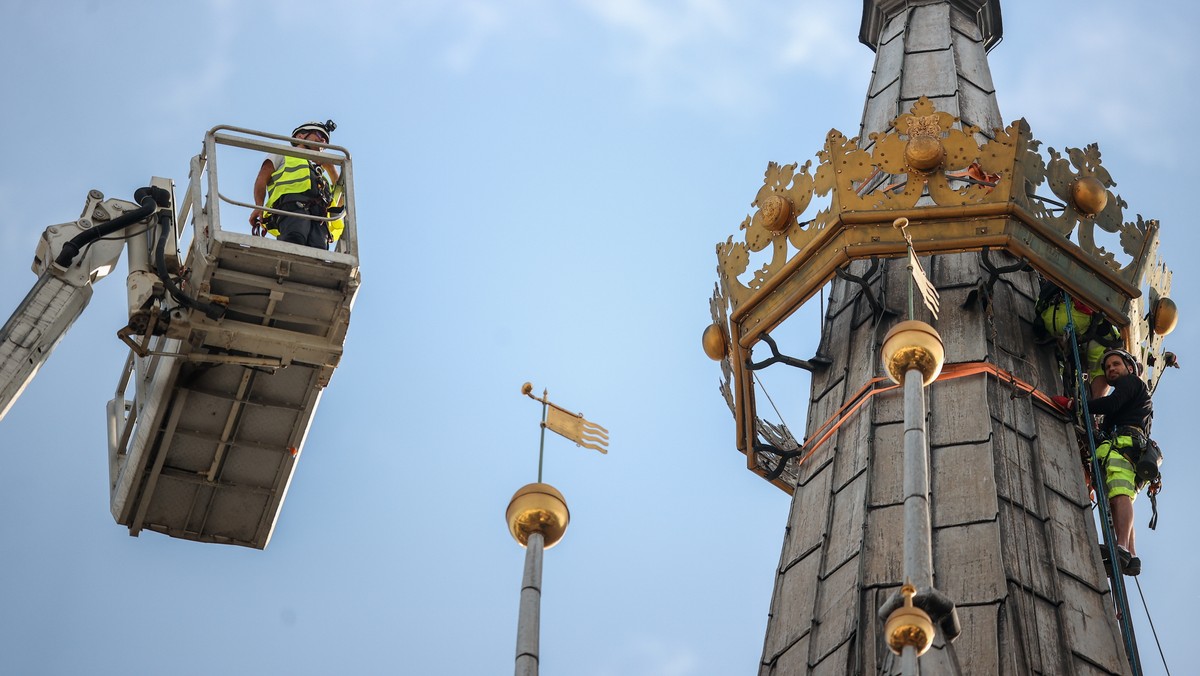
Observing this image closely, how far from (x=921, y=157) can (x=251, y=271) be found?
29.9 feet

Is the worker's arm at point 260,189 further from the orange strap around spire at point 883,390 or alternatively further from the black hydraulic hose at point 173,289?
the orange strap around spire at point 883,390

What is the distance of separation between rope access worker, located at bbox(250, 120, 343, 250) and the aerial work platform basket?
9.4 inches

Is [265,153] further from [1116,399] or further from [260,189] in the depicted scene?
[1116,399]

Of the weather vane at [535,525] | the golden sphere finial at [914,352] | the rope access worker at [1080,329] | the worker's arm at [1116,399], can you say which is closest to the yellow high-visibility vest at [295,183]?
the weather vane at [535,525]

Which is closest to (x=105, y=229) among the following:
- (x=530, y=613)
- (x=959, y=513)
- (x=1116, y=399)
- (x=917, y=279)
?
(x=530, y=613)

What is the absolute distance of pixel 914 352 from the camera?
22.9 m

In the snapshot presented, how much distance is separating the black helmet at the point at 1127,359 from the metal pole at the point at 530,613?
988 cm

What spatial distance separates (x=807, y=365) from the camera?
3153 centimetres

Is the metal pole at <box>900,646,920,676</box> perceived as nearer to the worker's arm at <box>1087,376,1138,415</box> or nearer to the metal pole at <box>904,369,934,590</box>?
the metal pole at <box>904,369,934,590</box>

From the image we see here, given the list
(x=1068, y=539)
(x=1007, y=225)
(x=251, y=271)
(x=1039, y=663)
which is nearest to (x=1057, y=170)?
(x=1007, y=225)

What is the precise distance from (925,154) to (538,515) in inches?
389

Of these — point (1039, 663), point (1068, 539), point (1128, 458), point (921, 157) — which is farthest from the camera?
point (921, 157)

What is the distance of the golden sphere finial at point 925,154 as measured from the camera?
3091 centimetres

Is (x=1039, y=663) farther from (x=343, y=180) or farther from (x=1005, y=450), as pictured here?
(x=343, y=180)
